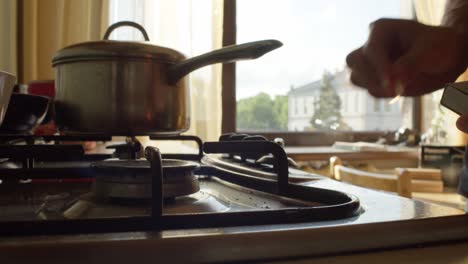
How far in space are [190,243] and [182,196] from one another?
0.16 m

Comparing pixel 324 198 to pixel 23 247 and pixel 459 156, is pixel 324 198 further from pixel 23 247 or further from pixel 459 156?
pixel 459 156

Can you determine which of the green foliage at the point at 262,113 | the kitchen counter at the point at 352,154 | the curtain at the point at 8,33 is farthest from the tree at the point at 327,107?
the curtain at the point at 8,33

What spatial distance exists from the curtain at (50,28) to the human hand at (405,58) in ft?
4.75

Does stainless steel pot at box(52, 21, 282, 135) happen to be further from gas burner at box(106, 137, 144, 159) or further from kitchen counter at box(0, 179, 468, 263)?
kitchen counter at box(0, 179, 468, 263)

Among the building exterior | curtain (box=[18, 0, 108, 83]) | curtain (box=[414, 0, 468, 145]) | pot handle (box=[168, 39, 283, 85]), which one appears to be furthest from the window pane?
pot handle (box=[168, 39, 283, 85])

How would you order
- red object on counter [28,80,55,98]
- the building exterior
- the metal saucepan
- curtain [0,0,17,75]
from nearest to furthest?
the metal saucepan
red object on counter [28,80,55,98]
curtain [0,0,17,75]
the building exterior

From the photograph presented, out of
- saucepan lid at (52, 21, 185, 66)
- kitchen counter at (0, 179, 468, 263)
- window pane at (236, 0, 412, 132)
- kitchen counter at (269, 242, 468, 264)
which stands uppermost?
window pane at (236, 0, 412, 132)

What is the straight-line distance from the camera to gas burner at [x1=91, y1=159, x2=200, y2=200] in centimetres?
39

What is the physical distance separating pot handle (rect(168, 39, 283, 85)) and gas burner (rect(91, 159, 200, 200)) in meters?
0.12

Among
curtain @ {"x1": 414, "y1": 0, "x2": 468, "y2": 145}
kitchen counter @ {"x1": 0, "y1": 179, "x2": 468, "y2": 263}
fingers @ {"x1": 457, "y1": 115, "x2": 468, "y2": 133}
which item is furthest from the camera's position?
curtain @ {"x1": 414, "y1": 0, "x2": 468, "y2": 145}

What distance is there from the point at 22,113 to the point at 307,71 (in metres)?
2.16

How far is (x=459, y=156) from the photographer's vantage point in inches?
82.0

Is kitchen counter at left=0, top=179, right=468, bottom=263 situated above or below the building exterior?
below

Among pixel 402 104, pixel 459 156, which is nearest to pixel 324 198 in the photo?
pixel 459 156
